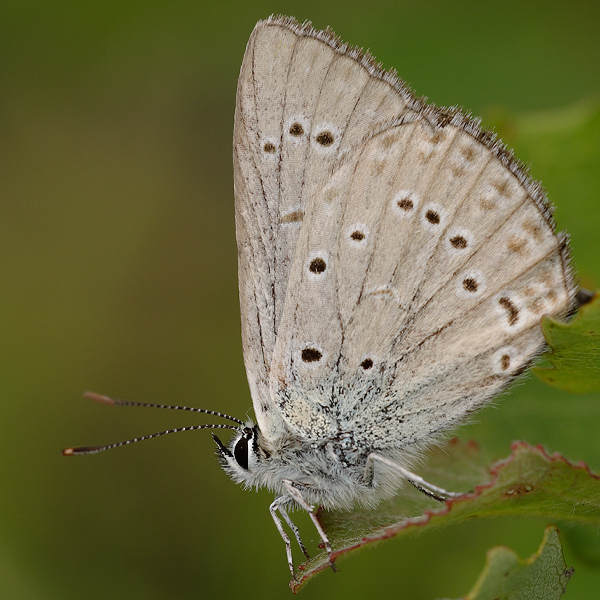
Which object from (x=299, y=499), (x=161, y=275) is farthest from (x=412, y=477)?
(x=161, y=275)

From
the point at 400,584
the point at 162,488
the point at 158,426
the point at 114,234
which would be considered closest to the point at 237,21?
the point at 114,234

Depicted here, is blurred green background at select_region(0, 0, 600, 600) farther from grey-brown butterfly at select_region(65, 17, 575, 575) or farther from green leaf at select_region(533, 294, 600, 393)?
green leaf at select_region(533, 294, 600, 393)

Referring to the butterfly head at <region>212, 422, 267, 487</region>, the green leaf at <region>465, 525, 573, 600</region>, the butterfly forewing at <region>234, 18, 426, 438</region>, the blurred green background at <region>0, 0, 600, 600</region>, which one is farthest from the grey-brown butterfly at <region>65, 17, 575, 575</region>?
the green leaf at <region>465, 525, 573, 600</region>

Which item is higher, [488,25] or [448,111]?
[488,25]

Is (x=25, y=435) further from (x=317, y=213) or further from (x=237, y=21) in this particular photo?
(x=237, y=21)

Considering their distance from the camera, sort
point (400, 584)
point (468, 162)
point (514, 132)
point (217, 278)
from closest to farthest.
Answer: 1. point (468, 162)
2. point (514, 132)
3. point (400, 584)
4. point (217, 278)

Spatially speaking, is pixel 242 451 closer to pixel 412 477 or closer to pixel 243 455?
pixel 243 455

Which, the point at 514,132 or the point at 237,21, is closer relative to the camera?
the point at 514,132
